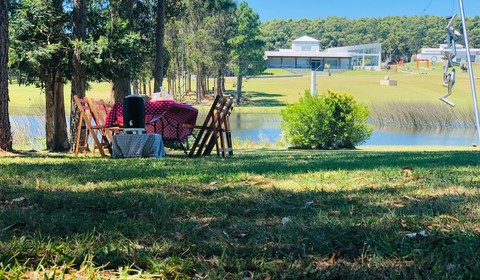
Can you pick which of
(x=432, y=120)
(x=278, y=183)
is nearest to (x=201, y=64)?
(x=432, y=120)

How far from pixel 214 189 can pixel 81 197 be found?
960 mm

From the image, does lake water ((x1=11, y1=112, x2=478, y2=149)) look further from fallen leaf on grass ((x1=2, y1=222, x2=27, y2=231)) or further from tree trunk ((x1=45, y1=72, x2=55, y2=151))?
fallen leaf on grass ((x1=2, y1=222, x2=27, y2=231))

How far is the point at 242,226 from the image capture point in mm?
2840

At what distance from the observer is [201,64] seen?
5553 cm

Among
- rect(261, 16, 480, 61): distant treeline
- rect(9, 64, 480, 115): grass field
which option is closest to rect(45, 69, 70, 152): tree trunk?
rect(9, 64, 480, 115): grass field

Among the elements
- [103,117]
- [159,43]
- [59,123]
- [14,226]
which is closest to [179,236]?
[14,226]

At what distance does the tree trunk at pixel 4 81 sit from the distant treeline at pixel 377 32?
3691 inches

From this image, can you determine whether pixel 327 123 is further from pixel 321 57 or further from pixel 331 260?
pixel 321 57

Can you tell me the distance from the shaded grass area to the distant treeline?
320 ft

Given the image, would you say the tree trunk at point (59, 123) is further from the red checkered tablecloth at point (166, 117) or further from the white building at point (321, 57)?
the white building at point (321, 57)

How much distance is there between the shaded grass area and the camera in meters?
2.20

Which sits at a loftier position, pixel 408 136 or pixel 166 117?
pixel 166 117

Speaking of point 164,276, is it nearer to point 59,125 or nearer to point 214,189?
point 214,189

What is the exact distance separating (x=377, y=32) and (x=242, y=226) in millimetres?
135827
